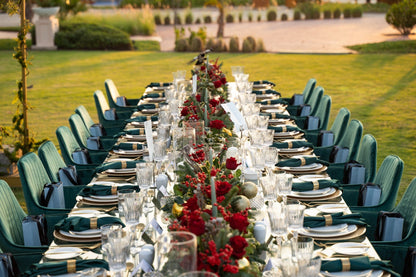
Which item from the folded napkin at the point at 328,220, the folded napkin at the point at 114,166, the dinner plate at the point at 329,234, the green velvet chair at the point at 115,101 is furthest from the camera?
the green velvet chair at the point at 115,101

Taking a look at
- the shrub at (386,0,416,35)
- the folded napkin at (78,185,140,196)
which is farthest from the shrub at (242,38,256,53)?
the folded napkin at (78,185,140,196)

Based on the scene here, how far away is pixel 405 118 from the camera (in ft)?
35.4

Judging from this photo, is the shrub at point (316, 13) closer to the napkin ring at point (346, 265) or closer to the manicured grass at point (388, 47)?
the manicured grass at point (388, 47)

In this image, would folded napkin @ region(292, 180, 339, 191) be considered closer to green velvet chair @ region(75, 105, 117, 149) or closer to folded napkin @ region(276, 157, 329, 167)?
folded napkin @ region(276, 157, 329, 167)

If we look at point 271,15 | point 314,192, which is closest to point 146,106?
point 314,192

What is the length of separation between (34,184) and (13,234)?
0.71m

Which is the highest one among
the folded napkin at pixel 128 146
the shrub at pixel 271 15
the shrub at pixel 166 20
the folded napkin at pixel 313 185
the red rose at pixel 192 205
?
the shrub at pixel 271 15

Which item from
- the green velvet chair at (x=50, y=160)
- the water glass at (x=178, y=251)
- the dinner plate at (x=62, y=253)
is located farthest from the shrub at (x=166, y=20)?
the water glass at (x=178, y=251)

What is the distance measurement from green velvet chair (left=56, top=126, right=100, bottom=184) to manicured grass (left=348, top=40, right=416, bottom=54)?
1479 centimetres

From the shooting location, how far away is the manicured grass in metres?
19.4

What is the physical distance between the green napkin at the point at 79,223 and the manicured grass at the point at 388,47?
16792mm

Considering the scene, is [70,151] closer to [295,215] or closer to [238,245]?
[295,215]

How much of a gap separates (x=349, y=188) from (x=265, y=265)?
2.02 metres

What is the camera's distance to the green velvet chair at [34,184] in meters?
4.44
